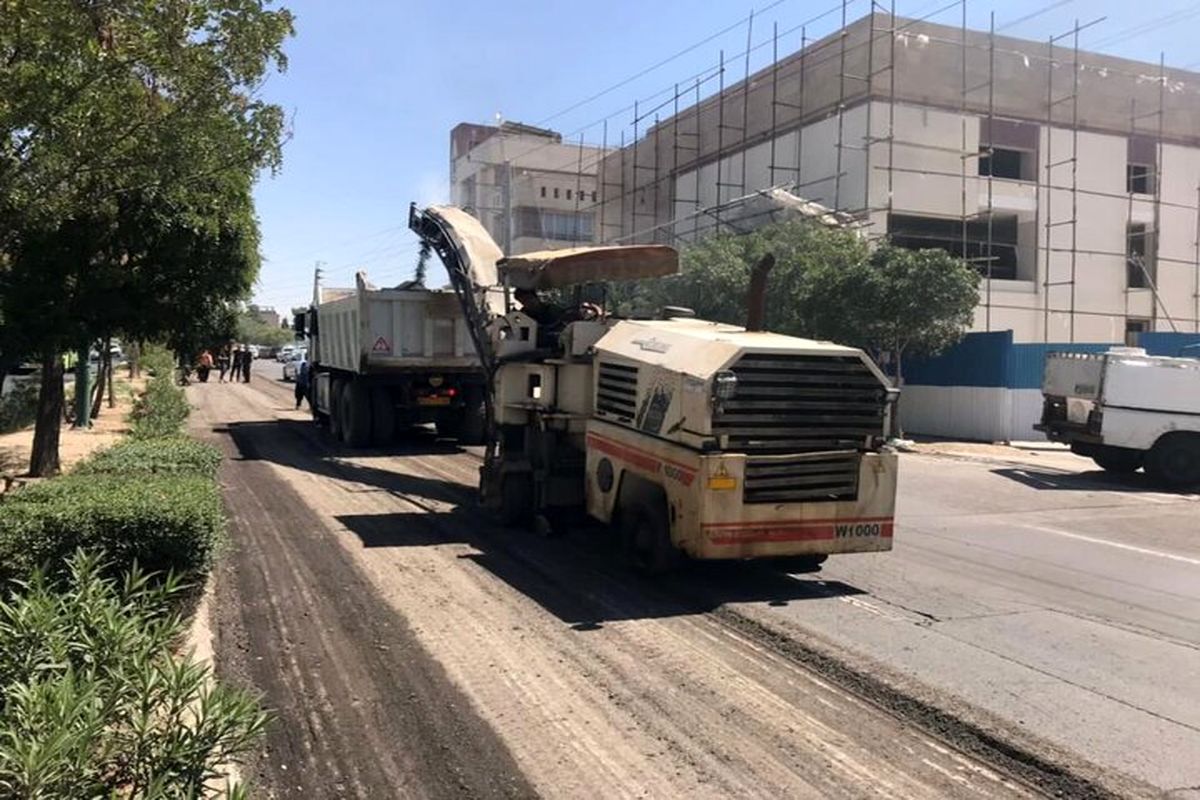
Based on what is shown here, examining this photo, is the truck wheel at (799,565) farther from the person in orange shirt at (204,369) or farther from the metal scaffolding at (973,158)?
the person in orange shirt at (204,369)

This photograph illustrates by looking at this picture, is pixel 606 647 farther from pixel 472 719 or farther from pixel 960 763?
pixel 960 763

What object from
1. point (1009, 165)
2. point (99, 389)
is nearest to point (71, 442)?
point (99, 389)

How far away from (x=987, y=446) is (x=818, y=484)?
16.8 m

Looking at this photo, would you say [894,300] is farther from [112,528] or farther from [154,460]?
[112,528]

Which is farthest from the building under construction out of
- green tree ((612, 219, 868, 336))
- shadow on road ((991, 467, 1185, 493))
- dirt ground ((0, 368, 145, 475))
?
dirt ground ((0, 368, 145, 475))

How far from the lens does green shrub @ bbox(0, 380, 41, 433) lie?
19.0 m

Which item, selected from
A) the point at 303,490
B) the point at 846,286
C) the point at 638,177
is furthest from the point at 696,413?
the point at 638,177

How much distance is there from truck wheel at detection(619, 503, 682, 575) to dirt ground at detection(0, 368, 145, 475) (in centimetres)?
894

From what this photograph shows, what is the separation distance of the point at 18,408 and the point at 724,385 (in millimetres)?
18001

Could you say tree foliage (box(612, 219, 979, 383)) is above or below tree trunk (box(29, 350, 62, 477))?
above

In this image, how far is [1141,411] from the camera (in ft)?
54.2

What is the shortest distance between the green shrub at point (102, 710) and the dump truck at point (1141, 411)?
642 inches

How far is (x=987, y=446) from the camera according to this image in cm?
2267

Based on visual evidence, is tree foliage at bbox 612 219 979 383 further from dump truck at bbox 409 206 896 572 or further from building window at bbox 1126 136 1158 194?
building window at bbox 1126 136 1158 194
